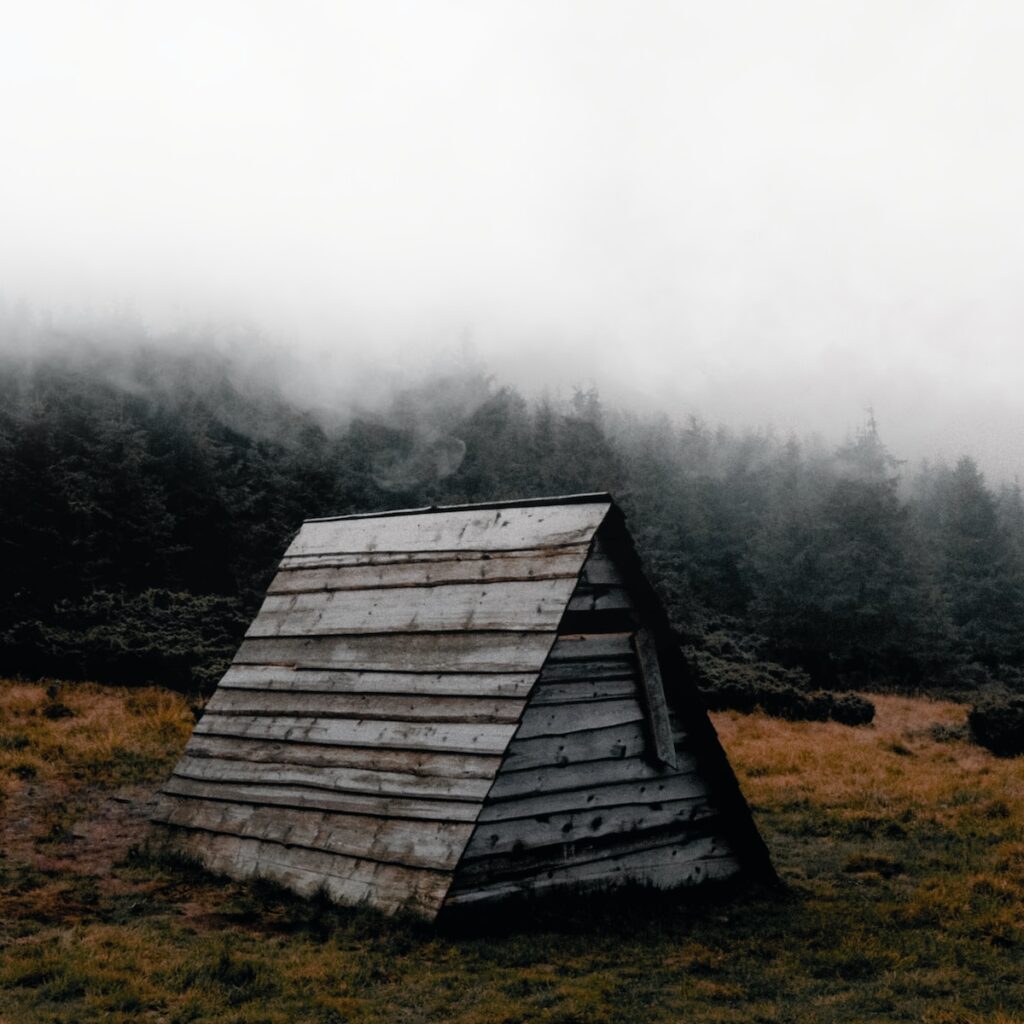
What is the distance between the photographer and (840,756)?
1564cm

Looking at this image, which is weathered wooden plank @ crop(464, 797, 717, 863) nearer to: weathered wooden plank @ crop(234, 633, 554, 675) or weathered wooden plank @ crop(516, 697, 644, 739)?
weathered wooden plank @ crop(516, 697, 644, 739)

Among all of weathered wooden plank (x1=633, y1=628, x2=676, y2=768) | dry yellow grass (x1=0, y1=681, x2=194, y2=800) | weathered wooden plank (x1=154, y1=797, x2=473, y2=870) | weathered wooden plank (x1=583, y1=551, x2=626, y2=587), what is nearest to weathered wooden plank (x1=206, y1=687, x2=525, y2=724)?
weathered wooden plank (x1=154, y1=797, x2=473, y2=870)

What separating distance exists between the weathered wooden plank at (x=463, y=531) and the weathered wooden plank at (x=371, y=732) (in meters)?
1.46

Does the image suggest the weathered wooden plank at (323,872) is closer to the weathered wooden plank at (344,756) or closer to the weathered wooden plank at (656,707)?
the weathered wooden plank at (344,756)

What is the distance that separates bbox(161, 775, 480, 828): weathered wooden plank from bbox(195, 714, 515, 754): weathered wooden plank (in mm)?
370

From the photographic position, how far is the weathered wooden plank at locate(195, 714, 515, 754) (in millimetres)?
6184

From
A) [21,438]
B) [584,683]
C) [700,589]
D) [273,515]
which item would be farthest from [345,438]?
[584,683]

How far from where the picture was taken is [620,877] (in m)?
6.98

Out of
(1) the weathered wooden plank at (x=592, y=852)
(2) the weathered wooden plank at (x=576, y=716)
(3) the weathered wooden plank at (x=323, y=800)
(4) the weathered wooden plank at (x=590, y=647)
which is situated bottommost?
(1) the weathered wooden plank at (x=592, y=852)

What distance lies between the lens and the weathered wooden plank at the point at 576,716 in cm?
667

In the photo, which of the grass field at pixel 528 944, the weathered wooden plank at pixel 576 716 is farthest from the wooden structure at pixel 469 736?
the grass field at pixel 528 944

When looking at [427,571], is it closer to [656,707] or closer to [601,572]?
[601,572]

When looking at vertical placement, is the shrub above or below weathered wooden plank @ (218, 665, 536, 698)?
above

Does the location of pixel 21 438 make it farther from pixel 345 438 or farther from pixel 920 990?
pixel 920 990
